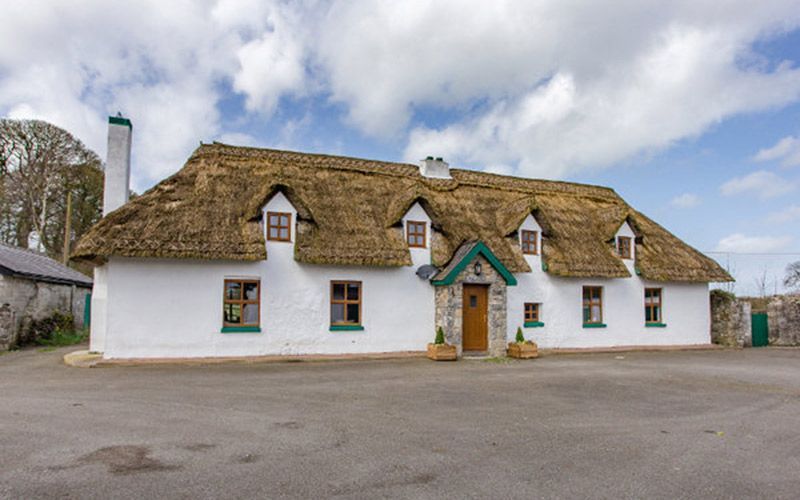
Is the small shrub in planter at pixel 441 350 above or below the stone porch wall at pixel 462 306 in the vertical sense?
below

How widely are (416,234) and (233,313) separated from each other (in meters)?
6.04

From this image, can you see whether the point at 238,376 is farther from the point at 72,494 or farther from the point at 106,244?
the point at 72,494

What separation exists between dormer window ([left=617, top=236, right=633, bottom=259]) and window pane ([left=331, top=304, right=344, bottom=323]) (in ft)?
35.2

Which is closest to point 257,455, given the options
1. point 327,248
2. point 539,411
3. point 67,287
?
point 539,411

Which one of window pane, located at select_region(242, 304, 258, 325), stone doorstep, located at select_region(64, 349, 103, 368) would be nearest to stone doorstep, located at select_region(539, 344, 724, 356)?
window pane, located at select_region(242, 304, 258, 325)

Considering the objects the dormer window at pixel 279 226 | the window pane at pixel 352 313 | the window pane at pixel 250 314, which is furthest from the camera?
the window pane at pixel 352 313

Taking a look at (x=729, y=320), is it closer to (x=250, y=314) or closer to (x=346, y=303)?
(x=346, y=303)

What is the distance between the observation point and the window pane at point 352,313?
16.2m

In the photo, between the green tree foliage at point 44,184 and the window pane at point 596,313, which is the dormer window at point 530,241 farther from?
the green tree foliage at point 44,184

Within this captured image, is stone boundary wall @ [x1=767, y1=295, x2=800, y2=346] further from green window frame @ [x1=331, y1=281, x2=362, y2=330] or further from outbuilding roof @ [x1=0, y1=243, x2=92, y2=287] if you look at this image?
outbuilding roof @ [x1=0, y1=243, x2=92, y2=287]

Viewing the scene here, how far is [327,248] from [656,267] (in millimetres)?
12368

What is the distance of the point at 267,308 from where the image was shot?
599 inches

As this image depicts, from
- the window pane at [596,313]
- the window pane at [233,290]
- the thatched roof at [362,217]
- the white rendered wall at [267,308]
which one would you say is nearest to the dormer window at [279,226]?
the white rendered wall at [267,308]

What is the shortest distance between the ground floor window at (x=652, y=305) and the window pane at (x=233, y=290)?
14636 mm
